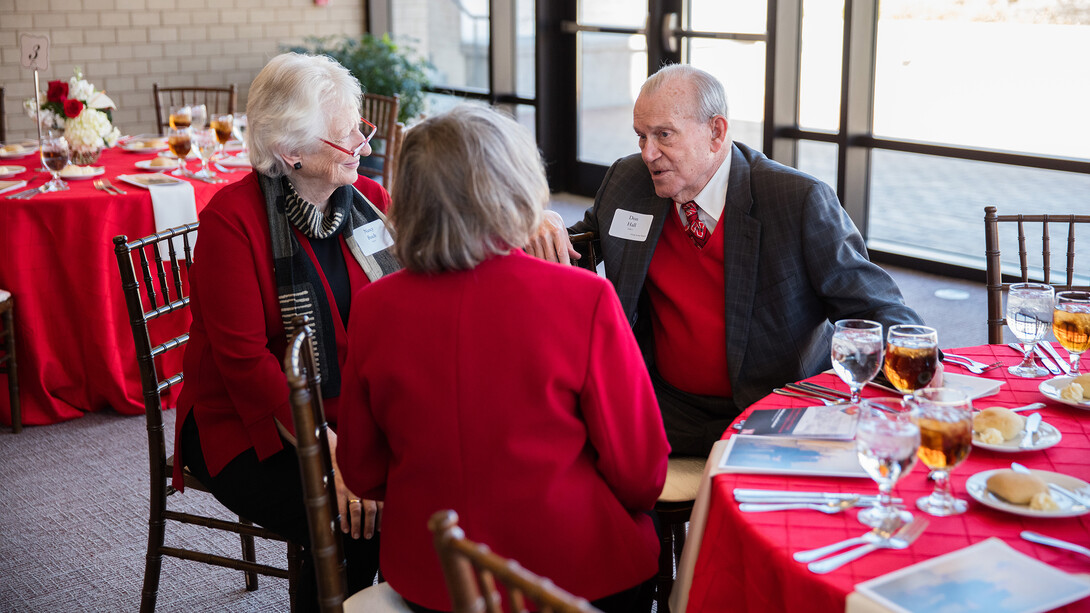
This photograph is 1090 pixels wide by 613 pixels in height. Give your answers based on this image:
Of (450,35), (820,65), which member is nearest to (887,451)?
(820,65)

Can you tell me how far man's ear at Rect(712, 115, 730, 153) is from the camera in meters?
2.18

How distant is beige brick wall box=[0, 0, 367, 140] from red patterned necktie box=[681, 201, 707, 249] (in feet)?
19.1

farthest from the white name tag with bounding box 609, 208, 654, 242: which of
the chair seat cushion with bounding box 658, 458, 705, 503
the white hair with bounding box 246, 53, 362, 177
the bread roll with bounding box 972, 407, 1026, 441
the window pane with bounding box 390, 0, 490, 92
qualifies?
the window pane with bounding box 390, 0, 490, 92

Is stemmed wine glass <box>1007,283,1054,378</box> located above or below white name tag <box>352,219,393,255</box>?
below

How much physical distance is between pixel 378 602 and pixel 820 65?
15.2 feet

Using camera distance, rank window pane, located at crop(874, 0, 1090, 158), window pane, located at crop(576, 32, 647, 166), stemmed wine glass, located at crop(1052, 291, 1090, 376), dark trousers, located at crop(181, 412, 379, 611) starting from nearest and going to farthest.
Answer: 1. stemmed wine glass, located at crop(1052, 291, 1090, 376)
2. dark trousers, located at crop(181, 412, 379, 611)
3. window pane, located at crop(874, 0, 1090, 158)
4. window pane, located at crop(576, 32, 647, 166)

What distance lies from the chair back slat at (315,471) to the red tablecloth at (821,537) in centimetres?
51

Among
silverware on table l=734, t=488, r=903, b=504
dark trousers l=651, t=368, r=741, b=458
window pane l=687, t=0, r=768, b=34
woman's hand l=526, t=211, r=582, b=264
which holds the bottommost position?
dark trousers l=651, t=368, r=741, b=458

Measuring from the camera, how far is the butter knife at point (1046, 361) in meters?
1.75

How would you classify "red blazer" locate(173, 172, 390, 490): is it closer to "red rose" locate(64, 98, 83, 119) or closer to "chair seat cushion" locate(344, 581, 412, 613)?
"chair seat cushion" locate(344, 581, 412, 613)

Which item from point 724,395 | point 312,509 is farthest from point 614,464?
point 724,395

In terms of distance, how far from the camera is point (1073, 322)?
165 centimetres

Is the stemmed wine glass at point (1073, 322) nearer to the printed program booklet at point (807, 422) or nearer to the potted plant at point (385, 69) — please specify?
the printed program booklet at point (807, 422)

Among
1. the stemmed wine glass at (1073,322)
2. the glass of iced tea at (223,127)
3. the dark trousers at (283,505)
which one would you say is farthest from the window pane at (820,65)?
the dark trousers at (283,505)
